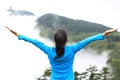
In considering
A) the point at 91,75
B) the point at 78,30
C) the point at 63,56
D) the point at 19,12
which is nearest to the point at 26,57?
the point at 78,30

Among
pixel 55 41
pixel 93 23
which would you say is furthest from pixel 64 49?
pixel 93 23

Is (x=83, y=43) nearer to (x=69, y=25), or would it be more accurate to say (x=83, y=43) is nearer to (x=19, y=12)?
(x=69, y=25)

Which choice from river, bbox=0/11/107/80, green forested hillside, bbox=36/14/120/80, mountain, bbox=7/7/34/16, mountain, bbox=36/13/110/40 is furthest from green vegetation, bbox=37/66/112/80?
mountain, bbox=7/7/34/16

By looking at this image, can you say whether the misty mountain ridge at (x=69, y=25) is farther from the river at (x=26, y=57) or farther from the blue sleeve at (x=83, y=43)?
the blue sleeve at (x=83, y=43)

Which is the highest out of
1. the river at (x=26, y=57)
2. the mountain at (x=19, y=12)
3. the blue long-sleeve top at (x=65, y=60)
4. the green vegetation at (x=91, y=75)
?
the mountain at (x=19, y=12)

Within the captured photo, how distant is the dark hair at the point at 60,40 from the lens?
290cm

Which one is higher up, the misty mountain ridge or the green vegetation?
the misty mountain ridge

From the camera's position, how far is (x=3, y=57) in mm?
64688

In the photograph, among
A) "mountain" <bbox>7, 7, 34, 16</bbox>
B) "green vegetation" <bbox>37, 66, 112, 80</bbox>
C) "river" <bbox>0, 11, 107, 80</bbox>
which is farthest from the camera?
"mountain" <bbox>7, 7, 34, 16</bbox>

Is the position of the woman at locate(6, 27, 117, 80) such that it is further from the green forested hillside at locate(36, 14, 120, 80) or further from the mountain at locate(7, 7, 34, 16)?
the mountain at locate(7, 7, 34, 16)

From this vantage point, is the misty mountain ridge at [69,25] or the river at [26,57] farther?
the misty mountain ridge at [69,25]

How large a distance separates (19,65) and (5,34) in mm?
14963

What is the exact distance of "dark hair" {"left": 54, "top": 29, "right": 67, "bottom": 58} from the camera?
290 cm

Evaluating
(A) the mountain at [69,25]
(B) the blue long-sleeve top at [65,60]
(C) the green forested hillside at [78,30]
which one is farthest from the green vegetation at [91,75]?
(A) the mountain at [69,25]
